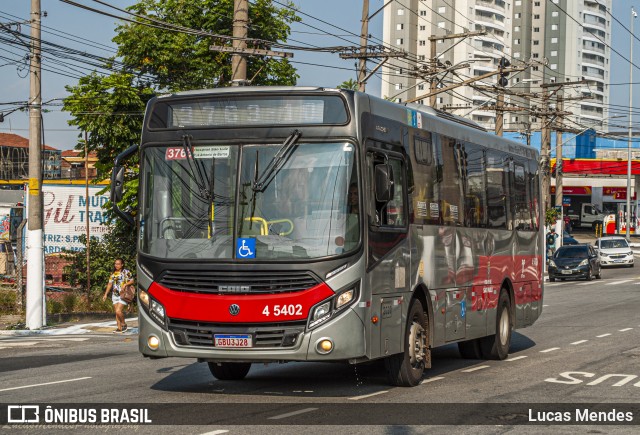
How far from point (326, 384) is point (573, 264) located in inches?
1330

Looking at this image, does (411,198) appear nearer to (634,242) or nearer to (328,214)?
(328,214)

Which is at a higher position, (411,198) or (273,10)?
(273,10)

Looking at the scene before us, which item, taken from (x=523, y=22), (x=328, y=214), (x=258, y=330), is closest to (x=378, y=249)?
(x=328, y=214)

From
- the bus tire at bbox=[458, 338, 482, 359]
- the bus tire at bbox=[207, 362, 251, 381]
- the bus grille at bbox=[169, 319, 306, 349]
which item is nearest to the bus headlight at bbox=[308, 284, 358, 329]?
the bus grille at bbox=[169, 319, 306, 349]

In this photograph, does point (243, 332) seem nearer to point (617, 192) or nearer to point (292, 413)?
point (292, 413)

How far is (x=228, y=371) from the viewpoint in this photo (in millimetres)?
13688

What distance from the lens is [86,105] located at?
3369 centimetres

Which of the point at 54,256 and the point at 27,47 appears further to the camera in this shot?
the point at 54,256

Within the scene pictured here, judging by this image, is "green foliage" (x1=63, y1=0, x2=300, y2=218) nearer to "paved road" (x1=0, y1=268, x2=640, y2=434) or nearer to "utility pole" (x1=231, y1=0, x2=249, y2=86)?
"utility pole" (x1=231, y1=0, x2=249, y2=86)

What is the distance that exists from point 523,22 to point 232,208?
5866 inches

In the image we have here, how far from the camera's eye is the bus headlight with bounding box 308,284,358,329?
36.5ft

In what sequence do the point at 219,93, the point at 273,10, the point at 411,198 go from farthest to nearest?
the point at 273,10 < the point at 411,198 < the point at 219,93

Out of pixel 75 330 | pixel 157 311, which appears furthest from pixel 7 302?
pixel 157 311

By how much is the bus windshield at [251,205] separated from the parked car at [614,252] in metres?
46.1
